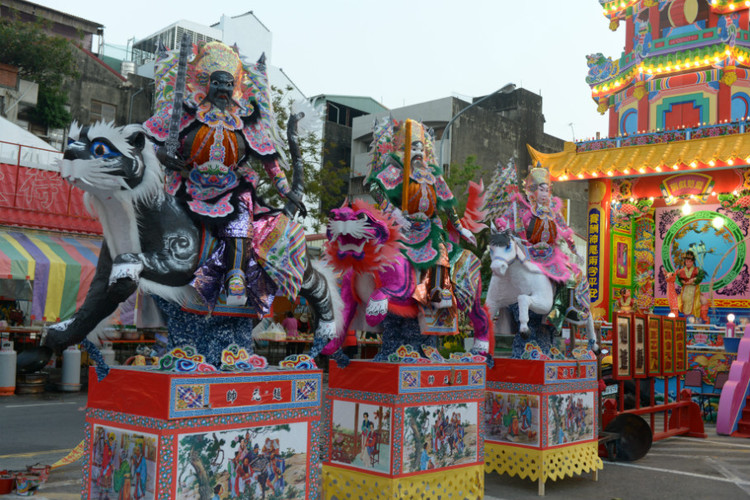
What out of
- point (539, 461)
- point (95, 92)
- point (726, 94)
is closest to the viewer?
point (539, 461)

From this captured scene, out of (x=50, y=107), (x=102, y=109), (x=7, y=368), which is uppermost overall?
(x=102, y=109)

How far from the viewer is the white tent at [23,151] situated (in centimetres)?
1256

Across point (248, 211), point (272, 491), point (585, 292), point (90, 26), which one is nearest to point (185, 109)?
point (248, 211)

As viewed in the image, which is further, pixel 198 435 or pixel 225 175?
pixel 225 175

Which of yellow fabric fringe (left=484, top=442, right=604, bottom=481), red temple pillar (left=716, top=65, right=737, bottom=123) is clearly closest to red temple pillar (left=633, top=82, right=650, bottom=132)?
red temple pillar (left=716, top=65, right=737, bottom=123)

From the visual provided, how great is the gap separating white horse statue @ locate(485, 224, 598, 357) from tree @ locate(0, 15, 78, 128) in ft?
51.8

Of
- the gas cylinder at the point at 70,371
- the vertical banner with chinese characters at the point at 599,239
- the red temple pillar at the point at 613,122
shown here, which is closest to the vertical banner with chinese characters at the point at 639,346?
the vertical banner with chinese characters at the point at 599,239

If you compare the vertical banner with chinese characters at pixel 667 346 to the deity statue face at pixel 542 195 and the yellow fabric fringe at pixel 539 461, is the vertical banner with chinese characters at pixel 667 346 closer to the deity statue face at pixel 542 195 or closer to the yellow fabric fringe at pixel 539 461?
the yellow fabric fringe at pixel 539 461

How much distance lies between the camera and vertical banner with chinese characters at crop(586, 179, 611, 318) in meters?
14.0

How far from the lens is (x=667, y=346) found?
8.98 meters

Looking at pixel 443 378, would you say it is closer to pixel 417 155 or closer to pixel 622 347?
pixel 417 155

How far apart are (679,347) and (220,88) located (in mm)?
7607

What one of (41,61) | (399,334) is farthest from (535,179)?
(41,61)

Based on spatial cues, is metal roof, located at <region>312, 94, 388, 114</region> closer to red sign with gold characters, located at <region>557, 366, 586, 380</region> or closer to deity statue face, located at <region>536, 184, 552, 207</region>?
deity statue face, located at <region>536, 184, 552, 207</region>
